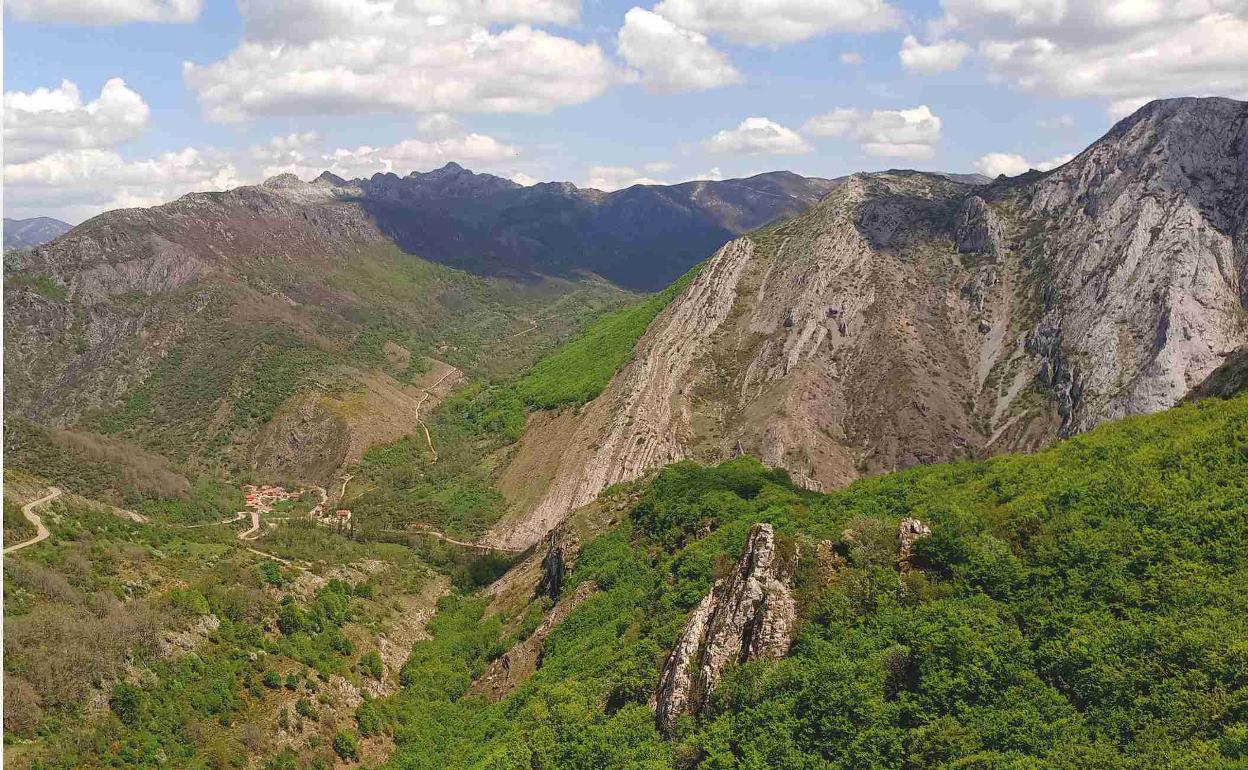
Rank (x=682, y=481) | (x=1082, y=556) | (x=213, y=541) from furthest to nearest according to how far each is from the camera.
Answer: (x=213, y=541), (x=682, y=481), (x=1082, y=556)

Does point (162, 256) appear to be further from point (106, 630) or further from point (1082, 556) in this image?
point (1082, 556)

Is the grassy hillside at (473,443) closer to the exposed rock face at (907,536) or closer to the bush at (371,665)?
the bush at (371,665)

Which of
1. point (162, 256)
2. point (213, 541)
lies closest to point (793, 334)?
point (213, 541)

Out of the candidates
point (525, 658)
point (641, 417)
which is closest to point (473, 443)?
point (641, 417)

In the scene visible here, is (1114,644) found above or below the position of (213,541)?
above

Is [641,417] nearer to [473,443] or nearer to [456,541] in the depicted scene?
[456,541]

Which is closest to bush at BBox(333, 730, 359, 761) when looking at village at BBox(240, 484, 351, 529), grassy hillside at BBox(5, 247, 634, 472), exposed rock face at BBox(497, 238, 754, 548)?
exposed rock face at BBox(497, 238, 754, 548)

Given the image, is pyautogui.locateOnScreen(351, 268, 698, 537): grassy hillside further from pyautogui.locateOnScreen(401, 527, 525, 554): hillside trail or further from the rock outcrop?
the rock outcrop
